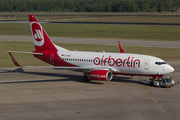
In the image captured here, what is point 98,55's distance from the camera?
43375mm

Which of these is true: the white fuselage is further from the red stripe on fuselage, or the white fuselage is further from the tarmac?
the tarmac

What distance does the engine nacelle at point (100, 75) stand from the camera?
39.4m

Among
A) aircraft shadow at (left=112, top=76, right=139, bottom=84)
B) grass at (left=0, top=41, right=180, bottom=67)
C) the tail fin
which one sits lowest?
aircraft shadow at (left=112, top=76, right=139, bottom=84)

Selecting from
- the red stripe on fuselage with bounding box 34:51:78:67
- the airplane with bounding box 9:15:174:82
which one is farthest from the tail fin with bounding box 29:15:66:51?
the red stripe on fuselage with bounding box 34:51:78:67

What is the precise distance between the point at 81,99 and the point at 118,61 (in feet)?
36.8

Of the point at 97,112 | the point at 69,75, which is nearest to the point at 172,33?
the point at 69,75

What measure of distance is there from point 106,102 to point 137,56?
40.6 ft

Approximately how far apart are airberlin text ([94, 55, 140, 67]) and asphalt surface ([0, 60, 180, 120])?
2897 millimetres

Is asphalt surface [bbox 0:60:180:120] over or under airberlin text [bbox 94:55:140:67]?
under

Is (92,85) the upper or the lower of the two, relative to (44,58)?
lower

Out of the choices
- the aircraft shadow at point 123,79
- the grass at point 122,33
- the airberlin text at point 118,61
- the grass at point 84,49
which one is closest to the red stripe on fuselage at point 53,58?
the airberlin text at point 118,61

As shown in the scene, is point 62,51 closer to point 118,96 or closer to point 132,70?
point 132,70

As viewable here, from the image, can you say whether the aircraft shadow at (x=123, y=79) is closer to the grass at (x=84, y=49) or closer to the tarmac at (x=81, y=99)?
the tarmac at (x=81, y=99)

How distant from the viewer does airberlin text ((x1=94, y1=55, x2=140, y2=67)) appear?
1602 inches
